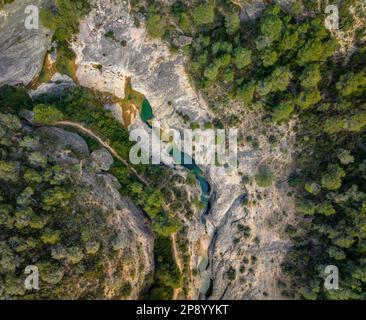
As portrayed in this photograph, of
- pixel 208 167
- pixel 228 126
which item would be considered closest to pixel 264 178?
pixel 208 167

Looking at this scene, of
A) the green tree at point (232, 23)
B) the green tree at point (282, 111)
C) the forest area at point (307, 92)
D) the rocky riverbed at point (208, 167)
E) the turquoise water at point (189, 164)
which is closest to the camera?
the forest area at point (307, 92)

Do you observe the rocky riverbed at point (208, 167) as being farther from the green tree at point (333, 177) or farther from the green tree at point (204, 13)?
the green tree at point (204, 13)

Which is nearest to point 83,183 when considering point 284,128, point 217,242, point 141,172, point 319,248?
point 141,172

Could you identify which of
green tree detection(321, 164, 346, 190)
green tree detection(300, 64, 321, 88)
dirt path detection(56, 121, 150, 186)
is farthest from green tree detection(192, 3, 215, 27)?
green tree detection(321, 164, 346, 190)

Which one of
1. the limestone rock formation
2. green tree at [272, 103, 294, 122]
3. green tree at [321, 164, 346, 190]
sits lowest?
green tree at [321, 164, 346, 190]

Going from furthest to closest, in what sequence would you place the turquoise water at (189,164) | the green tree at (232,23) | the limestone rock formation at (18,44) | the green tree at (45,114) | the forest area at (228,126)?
the turquoise water at (189,164) < the limestone rock formation at (18,44) < the green tree at (45,114) < the green tree at (232,23) < the forest area at (228,126)

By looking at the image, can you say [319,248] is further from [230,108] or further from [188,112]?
[188,112]

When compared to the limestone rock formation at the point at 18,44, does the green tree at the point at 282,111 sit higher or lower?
lower

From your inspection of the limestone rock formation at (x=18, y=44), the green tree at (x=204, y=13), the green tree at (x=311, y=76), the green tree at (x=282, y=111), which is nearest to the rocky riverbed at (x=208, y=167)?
the limestone rock formation at (x=18, y=44)

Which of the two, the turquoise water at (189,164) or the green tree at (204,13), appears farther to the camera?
the turquoise water at (189,164)

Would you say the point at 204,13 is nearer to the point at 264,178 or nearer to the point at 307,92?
the point at 307,92

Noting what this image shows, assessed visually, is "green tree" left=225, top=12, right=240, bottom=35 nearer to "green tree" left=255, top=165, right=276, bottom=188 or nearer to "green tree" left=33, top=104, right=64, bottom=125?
"green tree" left=255, top=165, right=276, bottom=188
